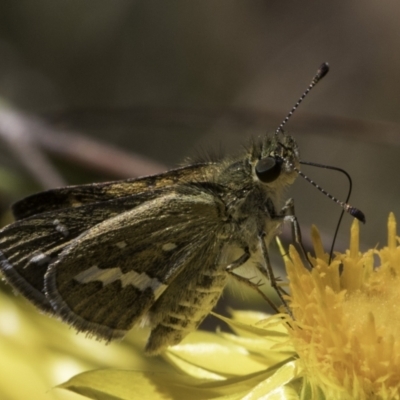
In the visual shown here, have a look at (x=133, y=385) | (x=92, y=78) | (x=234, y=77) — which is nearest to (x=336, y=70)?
(x=234, y=77)

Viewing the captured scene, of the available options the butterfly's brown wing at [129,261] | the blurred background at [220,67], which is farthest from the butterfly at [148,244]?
the blurred background at [220,67]

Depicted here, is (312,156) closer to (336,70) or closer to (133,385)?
(336,70)

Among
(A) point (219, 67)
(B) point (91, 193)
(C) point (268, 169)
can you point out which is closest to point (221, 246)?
(C) point (268, 169)

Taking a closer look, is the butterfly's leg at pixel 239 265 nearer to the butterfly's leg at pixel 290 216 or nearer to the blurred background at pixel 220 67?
the butterfly's leg at pixel 290 216

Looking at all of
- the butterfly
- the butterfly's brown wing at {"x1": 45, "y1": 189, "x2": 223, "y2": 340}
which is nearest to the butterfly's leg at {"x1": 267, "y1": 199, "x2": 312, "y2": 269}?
the butterfly

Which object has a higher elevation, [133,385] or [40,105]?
[40,105]

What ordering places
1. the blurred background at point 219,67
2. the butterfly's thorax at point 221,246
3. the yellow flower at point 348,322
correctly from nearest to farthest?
the yellow flower at point 348,322, the butterfly's thorax at point 221,246, the blurred background at point 219,67
